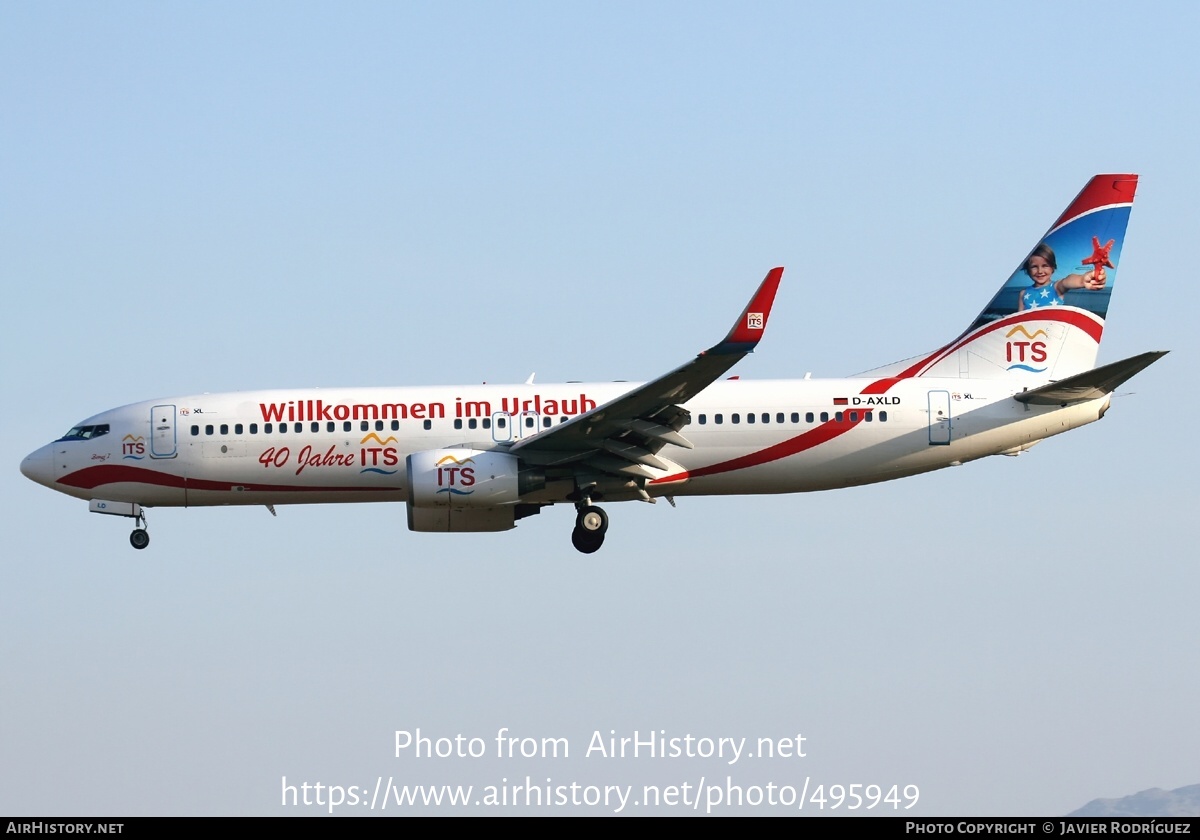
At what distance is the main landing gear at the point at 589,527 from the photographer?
34938mm

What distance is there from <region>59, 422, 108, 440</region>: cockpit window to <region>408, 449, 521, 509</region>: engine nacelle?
7.97 m

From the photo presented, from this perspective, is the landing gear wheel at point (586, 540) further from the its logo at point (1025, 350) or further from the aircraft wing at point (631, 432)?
the its logo at point (1025, 350)

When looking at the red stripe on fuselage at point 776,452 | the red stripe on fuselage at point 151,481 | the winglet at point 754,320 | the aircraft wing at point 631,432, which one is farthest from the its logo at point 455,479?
the winglet at point 754,320

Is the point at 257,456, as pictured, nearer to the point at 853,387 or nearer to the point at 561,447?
the point at 561,447

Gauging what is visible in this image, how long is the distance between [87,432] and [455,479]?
31.3ft

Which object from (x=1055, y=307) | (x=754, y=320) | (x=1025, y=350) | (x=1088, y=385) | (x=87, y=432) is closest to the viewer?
(x=754, y=320)

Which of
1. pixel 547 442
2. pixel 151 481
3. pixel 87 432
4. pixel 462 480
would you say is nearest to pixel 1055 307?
pixel 547 442

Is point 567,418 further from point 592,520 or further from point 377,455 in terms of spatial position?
point 377,455

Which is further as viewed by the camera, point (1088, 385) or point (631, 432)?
point (1088, 385)

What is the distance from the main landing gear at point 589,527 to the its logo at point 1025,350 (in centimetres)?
1022

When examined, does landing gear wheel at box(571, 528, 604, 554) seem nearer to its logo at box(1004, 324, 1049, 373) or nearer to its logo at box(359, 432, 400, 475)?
its logo at box(359, 432, 400, 475)

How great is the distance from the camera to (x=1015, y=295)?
38.5 metres

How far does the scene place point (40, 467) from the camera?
1464 inches
